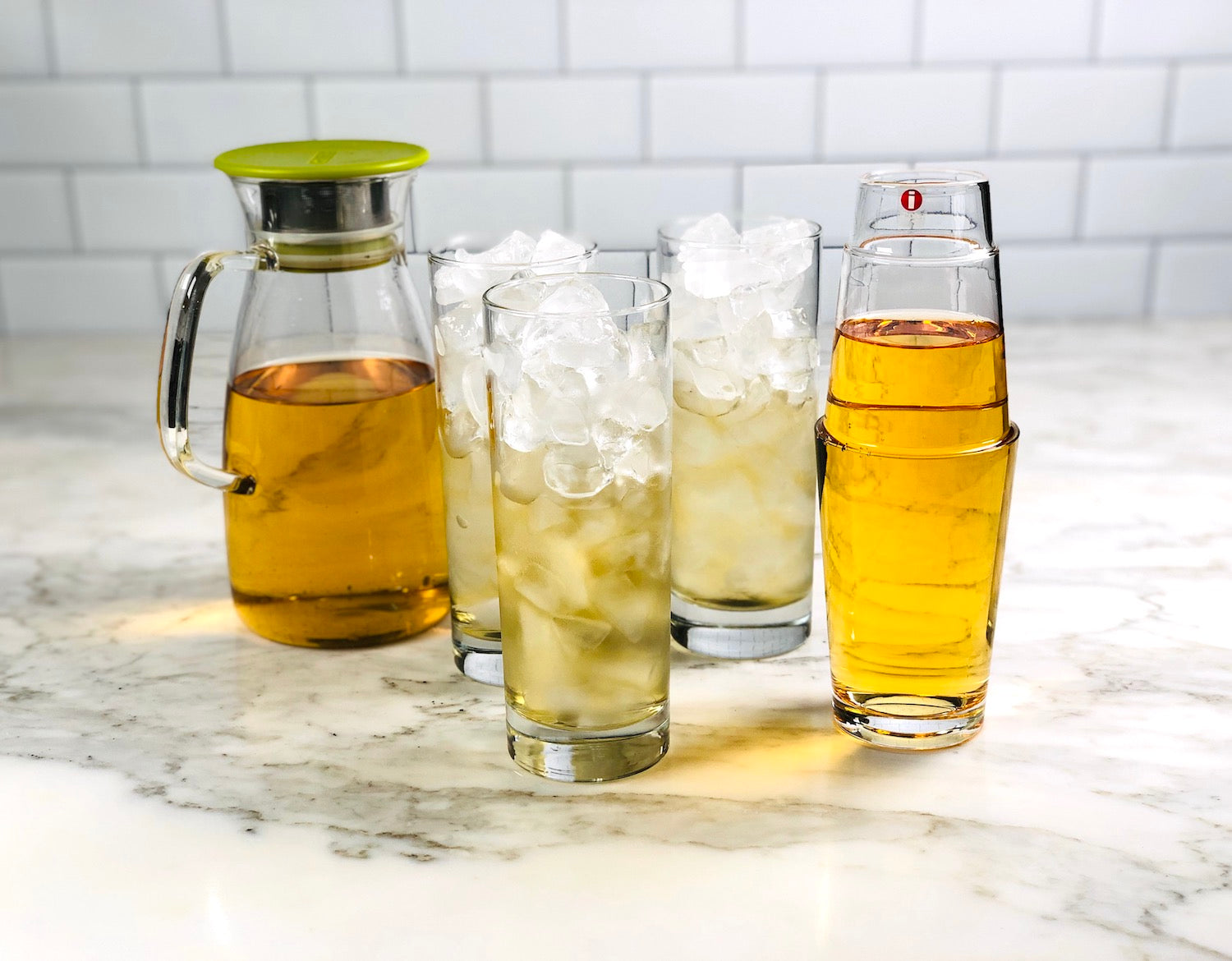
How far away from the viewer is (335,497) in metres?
0.82

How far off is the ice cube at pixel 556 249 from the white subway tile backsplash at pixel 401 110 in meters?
0.83

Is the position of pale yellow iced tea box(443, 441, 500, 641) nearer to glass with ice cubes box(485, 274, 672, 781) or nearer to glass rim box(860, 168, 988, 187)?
glass with ice cubes box(485, 274, 672, 781)

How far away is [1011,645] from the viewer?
86 centimetres

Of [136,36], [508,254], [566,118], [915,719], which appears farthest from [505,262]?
[136,36]

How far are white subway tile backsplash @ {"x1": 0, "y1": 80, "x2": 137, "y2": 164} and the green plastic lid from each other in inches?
33.6

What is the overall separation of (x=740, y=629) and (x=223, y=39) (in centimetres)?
103

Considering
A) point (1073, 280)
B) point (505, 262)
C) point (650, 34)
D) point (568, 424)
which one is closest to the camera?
point (568, 424)

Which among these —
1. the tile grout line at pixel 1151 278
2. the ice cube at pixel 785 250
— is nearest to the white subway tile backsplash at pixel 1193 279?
the tile grout line at pixel 1151 278

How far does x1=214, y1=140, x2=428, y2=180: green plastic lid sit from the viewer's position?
75 centimetres

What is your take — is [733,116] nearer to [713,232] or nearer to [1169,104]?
[1169,104]

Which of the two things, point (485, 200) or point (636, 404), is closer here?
point (636, 404)

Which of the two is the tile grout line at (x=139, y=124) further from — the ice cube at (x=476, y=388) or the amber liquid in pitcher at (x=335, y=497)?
the ice cube at (x=476, y=388)

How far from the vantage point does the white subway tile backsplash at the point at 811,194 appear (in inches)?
33.6

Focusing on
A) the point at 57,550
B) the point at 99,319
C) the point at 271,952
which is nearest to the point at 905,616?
the point at 271,952
